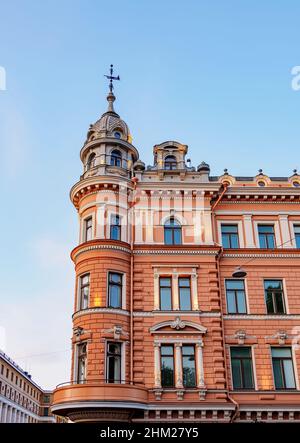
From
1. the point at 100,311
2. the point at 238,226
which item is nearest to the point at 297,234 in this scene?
the point at 238,226

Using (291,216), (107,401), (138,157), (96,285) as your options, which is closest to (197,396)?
(107,401)

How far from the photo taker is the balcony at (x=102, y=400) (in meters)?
21.4

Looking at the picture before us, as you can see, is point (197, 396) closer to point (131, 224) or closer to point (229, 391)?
point (229, 391)

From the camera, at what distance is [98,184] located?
88.0ft

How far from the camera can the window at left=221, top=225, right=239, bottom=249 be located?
89.8 feet

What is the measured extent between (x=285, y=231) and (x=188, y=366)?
31.8 ft

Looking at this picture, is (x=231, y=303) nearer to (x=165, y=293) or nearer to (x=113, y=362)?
(x=165, y=293)

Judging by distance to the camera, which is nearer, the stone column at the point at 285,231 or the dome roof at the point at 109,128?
the stone column at the point at 285,231

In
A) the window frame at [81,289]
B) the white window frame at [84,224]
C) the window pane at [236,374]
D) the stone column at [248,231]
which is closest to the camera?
the window pane at [236,374]

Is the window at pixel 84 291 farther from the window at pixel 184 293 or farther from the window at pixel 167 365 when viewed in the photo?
the window at pixel 184 293

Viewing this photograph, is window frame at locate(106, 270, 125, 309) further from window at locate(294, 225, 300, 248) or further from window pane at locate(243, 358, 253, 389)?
window at locate(294, 225, 300, 248)

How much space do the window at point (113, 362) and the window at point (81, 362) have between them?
1212mm

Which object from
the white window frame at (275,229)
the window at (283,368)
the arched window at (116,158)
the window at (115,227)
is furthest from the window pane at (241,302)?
the arched window at (116,158)

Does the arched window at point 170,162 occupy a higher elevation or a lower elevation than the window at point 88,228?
higher
